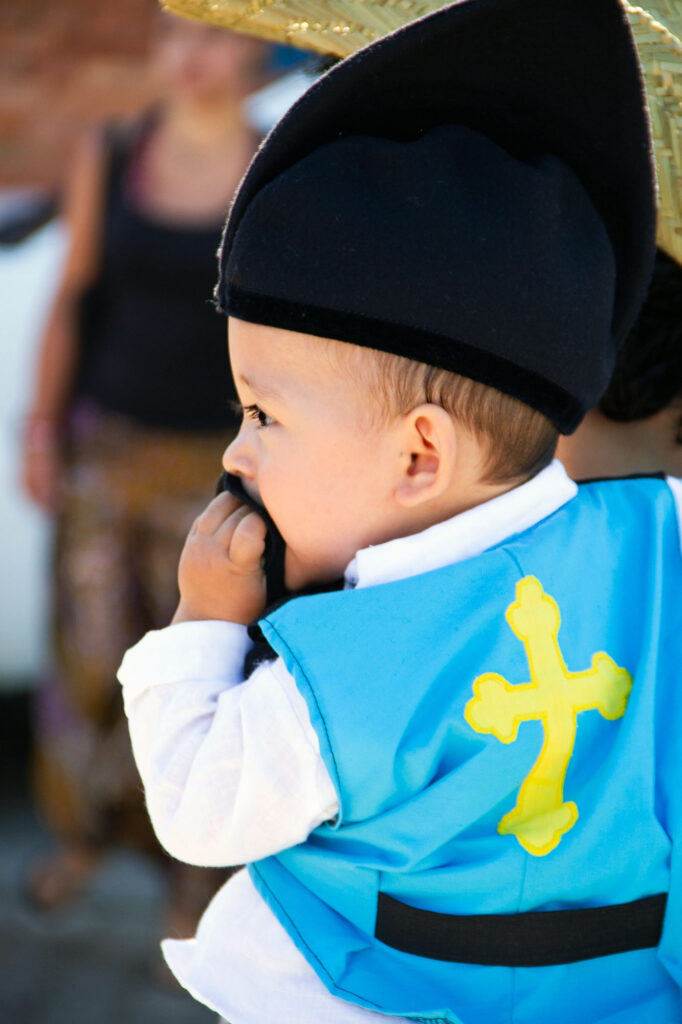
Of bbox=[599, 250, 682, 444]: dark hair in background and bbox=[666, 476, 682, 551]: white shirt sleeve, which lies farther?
bbox=[599, 250, 682, 444]: dark hair in background

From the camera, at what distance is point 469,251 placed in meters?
1.13

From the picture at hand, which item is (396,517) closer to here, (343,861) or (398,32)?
(343,861)

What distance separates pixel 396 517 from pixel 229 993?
0.52 m

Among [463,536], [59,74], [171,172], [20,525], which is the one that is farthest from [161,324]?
[59,74]

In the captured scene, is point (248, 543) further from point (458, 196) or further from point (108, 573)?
point (108, 573)

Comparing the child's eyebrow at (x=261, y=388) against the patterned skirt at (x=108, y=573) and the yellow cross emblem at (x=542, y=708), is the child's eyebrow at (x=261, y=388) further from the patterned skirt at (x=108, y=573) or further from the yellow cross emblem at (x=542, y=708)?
the patterned skirt at (x=108, y=573)

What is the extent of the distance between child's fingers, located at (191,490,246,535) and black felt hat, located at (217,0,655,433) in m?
0.24

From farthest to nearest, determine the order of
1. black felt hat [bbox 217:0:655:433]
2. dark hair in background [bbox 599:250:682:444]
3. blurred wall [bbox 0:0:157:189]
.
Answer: blurred wall [bbox 0:0:157:189] → dark hair in background [bbox 599:250:682:444] → black felt hat [bbox 217:0:655:433]

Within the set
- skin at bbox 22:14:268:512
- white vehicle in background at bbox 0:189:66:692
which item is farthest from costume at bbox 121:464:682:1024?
white vehicle in background at bbox 0:189:66:692

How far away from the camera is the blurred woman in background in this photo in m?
3.38

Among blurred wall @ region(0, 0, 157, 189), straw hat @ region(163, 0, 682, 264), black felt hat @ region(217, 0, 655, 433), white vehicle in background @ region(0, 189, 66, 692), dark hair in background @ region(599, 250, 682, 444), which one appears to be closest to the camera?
black felt hat @ region(217, 0, 655, 433)

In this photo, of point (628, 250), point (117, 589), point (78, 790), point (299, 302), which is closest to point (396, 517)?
point (299, 302)

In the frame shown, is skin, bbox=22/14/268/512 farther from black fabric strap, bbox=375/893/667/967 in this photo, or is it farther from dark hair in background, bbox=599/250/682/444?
black fabric strap, bbox=375/893/667/967

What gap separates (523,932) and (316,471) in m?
0.50
